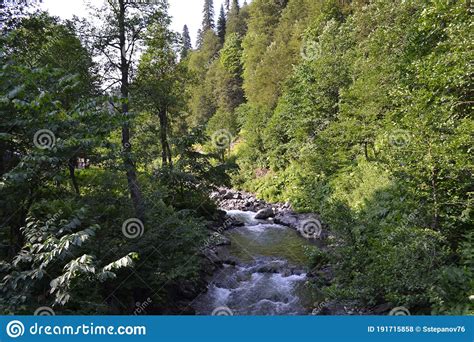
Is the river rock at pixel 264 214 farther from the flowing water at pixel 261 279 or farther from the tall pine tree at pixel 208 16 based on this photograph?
the tall pine tree at pixel 208 16

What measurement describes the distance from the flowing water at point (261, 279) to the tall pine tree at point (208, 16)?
7947cm

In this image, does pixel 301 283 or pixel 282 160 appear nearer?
pixel 301 283

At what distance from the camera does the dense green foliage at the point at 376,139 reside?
23.6 ft

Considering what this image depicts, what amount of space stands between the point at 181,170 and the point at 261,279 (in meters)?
6.54

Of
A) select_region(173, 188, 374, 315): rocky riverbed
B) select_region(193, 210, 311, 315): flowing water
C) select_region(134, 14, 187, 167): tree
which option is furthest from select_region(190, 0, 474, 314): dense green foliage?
select_region(134, 14, 187, 167): tree

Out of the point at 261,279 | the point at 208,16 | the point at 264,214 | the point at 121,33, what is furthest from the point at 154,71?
the point at 208,16

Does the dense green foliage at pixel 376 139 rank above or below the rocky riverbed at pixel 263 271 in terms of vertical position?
above

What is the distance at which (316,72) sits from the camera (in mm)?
23344

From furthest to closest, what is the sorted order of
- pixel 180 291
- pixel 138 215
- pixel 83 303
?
pixel 180 291
pixel 138 215
pixel 83 303

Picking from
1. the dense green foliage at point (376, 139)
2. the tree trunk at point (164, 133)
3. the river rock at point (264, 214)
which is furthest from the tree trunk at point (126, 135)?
the river rock at point (264, 214)

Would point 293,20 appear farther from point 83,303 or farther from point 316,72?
point 83,303

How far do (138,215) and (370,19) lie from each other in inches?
772

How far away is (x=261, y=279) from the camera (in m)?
11.6

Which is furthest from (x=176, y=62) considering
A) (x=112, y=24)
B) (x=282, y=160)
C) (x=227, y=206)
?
(x=282, y=160)
